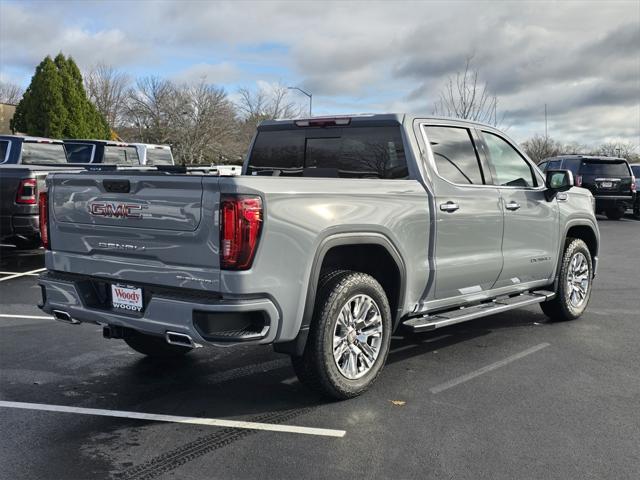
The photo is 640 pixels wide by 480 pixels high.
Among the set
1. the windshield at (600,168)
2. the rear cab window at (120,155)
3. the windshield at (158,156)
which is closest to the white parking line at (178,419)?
the rear cab window at (120,155)

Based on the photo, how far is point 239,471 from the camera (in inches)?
137

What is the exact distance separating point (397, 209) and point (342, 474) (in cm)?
197

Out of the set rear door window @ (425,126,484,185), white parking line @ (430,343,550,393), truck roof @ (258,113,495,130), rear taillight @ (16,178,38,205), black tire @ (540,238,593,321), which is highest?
truck roof @ (258,113,495,130)

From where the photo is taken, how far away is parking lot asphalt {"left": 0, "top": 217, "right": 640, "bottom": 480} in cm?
356

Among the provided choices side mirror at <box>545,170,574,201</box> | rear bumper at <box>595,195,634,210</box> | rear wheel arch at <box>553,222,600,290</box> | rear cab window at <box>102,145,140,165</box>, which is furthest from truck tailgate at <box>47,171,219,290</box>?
rear bumper at <box>595,195,634,210</box>

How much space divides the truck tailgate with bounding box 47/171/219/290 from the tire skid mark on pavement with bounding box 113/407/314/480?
89 cm

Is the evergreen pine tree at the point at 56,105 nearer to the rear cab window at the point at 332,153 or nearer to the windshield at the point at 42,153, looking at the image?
the windshield at the point at 42,153

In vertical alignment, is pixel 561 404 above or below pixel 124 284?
below

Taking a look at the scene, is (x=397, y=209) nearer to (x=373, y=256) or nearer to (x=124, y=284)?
(x=373, y=256)

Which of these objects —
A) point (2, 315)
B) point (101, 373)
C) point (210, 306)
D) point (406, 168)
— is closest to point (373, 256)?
point (406, 168)

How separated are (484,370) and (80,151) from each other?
13388 millimetres

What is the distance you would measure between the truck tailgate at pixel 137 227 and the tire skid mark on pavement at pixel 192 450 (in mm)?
892

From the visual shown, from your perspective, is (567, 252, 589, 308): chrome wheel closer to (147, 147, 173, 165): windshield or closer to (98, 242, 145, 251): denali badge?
(98, 242, 145, 251): denali badge

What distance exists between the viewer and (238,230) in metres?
3.76
